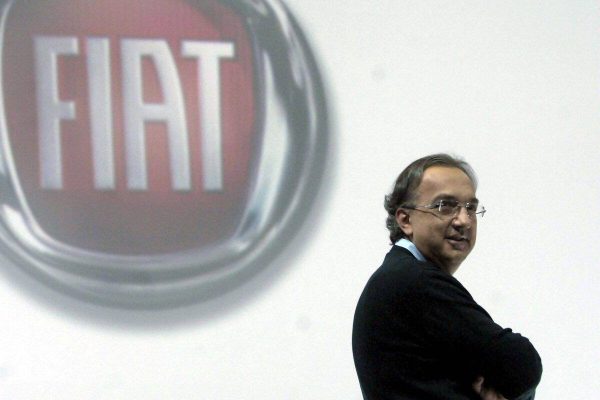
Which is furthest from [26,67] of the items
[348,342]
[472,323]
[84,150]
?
[472,323]

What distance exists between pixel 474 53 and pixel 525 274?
607mm

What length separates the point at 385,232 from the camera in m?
2.16

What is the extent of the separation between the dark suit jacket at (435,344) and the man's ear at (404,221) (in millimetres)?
110

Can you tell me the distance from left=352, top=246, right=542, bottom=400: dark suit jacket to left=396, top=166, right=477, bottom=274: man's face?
0.08 meters

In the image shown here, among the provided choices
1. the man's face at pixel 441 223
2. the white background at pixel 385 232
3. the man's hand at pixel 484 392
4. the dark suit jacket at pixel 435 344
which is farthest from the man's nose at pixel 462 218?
the white background at pixel 385 232

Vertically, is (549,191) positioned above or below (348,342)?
above

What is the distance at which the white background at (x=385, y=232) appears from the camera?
2051 millimetres

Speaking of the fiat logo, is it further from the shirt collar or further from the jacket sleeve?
the jacket sleeve

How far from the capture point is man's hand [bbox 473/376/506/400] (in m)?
1.25

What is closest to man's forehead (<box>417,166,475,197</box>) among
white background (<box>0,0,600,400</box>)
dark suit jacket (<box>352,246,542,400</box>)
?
dark suit jacket (<box>352,246,542,400</box>)

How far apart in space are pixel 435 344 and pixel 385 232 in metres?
0.94

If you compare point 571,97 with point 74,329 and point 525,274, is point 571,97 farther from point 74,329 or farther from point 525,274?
point 74,329

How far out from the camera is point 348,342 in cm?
214

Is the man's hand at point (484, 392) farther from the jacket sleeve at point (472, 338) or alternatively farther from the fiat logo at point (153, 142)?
the fiat logo at point (153, 142)
